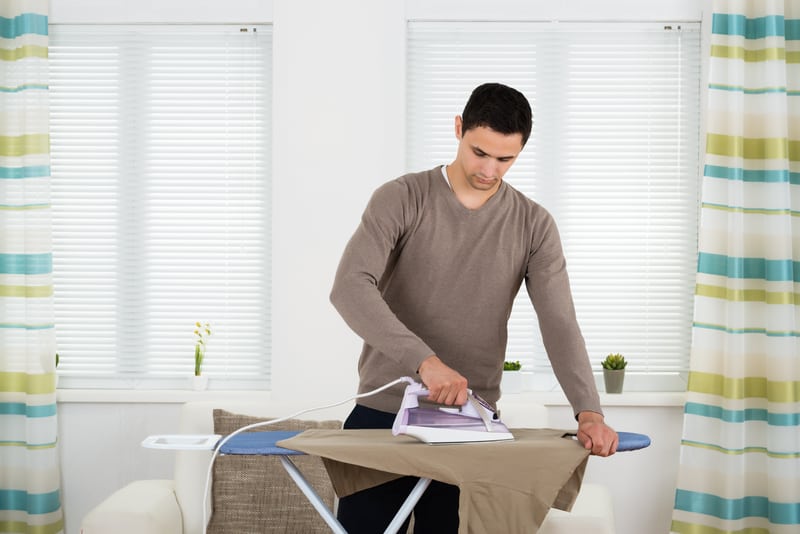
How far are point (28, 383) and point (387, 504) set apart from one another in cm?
195

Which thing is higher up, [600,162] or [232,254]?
[600,162]

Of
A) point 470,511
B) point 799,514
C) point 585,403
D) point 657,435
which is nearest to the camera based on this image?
point 470,511

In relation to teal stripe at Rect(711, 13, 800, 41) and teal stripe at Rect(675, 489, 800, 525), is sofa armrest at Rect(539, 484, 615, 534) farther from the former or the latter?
teal stripe at Rect(711, 13, 800, 41)

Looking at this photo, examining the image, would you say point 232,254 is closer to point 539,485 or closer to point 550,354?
point 550,354

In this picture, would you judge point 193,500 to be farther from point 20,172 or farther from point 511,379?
point 20,172

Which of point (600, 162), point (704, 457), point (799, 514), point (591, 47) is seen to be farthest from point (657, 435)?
point (591, 47)

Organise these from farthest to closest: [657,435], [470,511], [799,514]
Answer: [657,435]
[799,514]
[470,511]

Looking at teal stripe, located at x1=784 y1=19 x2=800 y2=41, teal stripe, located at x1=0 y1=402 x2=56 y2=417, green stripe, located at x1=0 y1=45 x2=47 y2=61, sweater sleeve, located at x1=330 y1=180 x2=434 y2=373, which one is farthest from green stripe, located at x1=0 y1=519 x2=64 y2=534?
teal stripe, located at x1=784 y1=19 x2=800 y2=41

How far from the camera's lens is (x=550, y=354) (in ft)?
5.82

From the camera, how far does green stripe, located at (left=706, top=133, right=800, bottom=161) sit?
9.82ft

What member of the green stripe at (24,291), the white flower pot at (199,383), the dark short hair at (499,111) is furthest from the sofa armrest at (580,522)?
the green stripe at (24,291)

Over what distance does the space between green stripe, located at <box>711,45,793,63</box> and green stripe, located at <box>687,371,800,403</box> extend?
1.15 meters

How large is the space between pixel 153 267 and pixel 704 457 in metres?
2.21

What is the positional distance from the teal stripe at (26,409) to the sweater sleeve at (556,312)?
208 centimetres
